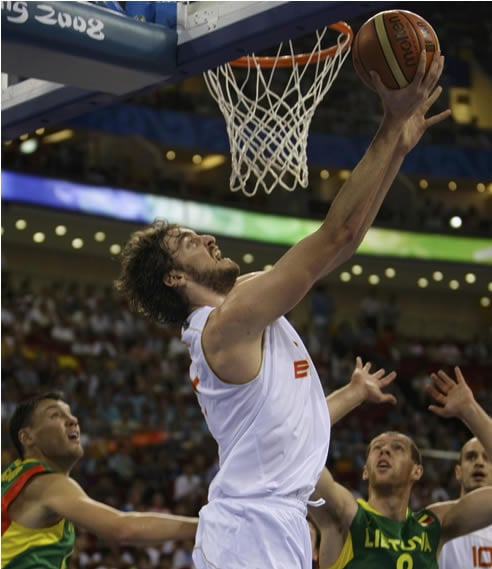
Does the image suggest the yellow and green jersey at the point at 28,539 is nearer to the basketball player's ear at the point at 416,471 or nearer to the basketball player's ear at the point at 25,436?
the basketball player's ear at the point at 25,436

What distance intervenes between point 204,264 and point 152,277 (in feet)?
0.62

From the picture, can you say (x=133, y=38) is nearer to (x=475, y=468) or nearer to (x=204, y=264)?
(x=204, y=264)

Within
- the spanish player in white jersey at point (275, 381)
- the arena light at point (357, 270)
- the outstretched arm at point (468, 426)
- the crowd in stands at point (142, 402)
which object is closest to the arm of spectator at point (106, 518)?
the spanish player in white jersey at point (275, 381)

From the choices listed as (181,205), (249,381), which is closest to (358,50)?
(249,381)

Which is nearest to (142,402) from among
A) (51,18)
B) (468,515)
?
(468,515)

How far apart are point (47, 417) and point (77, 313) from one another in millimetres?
12443

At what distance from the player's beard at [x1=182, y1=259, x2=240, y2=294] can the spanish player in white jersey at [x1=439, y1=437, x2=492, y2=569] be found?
2365 millimetres

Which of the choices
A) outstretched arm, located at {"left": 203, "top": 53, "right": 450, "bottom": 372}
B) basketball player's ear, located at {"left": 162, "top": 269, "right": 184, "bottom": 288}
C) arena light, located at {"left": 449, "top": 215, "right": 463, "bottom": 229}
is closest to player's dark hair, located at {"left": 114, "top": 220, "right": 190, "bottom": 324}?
basketball player's ear, located at {"left": 162, "top": 269, "right": 184, "bottom": 288}

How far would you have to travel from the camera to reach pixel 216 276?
3.67 m

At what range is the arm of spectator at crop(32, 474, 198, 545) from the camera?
427cm

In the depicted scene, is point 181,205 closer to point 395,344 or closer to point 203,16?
point 395,344

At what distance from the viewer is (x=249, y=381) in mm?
3400

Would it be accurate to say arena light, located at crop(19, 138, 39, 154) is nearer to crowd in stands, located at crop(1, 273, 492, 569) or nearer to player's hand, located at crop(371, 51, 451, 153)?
crowd in stands, located at crop(1, 273, 492, 569)

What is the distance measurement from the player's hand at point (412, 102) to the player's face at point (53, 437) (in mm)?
2355
